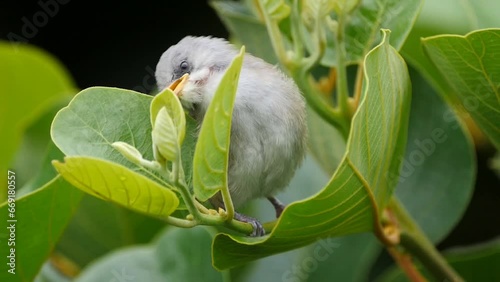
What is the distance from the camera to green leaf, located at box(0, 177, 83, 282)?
3.91 ft

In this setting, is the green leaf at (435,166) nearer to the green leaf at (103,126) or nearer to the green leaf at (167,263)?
the green leaf at (167,263)

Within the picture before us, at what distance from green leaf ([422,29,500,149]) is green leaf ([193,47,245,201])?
14.1 inches

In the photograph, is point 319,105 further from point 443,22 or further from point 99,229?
point 99,229

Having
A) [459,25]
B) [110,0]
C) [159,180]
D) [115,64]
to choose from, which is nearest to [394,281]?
[459,25]

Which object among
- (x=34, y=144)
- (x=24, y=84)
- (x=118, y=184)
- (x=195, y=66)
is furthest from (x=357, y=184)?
(x=24, y=84)

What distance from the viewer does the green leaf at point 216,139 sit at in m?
0.92

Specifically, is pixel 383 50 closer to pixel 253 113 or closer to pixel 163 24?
→ pixel 253 113

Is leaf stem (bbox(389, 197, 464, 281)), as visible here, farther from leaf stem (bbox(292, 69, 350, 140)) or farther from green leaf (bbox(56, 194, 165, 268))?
green leaf (bbox(56, 194, 165, 268))

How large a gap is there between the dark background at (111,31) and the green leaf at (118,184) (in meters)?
2.16

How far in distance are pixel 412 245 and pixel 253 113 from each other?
32 cm

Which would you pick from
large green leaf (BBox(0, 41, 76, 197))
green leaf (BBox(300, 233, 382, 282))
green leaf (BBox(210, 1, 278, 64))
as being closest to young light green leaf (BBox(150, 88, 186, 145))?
green leaf (BBox(210, 1, 278, 64))

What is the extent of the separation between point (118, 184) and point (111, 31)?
270 cm

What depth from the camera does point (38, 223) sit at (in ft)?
4.09

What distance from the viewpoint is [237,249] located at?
3.64 ft
